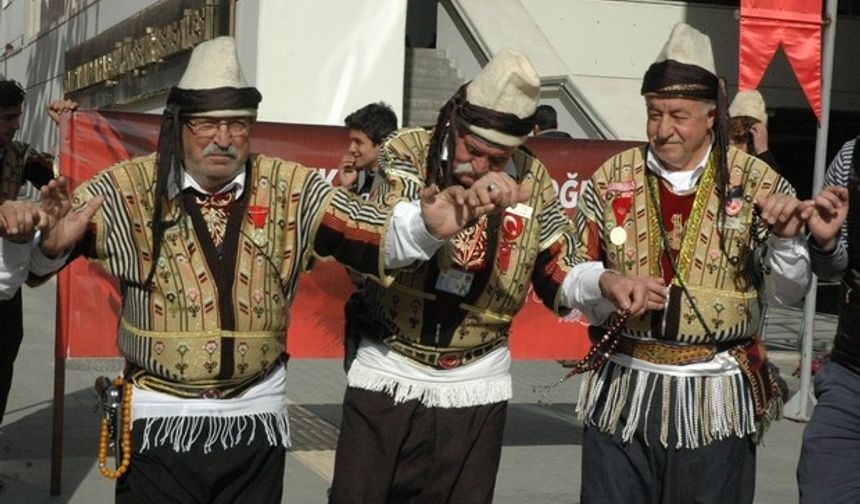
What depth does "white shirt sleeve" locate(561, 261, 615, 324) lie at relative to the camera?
4.52 meters

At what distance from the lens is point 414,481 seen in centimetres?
477

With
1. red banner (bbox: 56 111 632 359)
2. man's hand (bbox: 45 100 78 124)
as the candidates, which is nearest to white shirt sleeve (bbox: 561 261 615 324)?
red banner (bbox: 56 111 632 359)

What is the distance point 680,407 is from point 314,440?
13.4ft

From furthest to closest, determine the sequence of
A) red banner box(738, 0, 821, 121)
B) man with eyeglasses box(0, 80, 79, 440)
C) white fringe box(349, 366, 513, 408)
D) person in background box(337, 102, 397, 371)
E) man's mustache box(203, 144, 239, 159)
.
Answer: red banner box(738, 0, 821, 121) → person in background box(337, 102, 397, 371) → man with eyeglasses box(0, 80, 79, 440) → white fringe box(349, 366, 513, 408) → man's mustache box(203, 144, 239, 159)

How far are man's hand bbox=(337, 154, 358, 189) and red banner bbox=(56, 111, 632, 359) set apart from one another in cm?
9

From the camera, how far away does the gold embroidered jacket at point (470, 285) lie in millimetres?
4699

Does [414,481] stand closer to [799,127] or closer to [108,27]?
[799,127]

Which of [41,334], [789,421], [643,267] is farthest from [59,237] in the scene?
[41,334]

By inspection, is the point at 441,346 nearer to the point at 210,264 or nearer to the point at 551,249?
the point at 551,249

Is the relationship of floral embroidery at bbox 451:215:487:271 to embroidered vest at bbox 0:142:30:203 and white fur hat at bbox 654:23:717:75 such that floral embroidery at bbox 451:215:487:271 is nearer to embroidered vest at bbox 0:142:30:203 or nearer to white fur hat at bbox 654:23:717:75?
white fur hat at bbox 654:23:717:75

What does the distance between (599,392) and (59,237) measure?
1841 millimetres

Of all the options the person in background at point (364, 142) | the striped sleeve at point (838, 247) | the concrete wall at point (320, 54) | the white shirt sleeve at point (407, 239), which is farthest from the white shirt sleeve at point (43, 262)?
the concrete wall at point (320, 54)

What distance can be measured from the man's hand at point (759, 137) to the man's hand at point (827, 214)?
2.31 metres

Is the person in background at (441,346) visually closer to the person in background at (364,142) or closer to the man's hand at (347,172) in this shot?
the person in background at (364,142)
